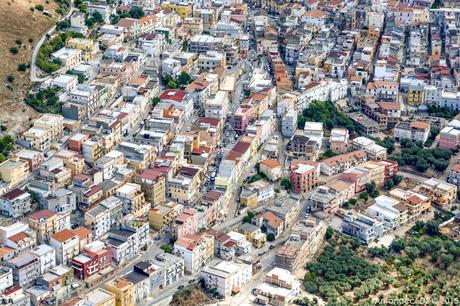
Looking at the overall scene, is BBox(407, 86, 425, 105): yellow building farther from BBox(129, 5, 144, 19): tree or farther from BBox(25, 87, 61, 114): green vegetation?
BBox(25, 87, 61, 114): green vegetation

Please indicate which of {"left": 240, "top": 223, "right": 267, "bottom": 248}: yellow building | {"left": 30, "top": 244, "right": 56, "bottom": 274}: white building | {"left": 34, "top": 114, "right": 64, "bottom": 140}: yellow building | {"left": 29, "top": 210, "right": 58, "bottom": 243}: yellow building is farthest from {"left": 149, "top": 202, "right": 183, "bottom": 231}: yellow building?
{"left": 34, "top": 114, "right": 64, "bottom": 140}: yellow building

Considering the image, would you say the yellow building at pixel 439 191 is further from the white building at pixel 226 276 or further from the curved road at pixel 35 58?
the curved road at pixel 35 58

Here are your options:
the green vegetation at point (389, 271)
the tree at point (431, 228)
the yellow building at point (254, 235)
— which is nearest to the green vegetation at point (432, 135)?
the tree at point (431, 228)

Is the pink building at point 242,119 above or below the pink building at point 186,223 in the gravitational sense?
above

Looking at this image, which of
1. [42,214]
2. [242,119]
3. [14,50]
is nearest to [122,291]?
[42,214]

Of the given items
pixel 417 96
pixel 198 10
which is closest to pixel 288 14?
pixel 198 10

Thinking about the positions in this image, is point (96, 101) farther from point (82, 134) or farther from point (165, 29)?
point (165, 29)
